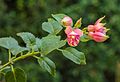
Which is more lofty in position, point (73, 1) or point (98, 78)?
point (73, 1)

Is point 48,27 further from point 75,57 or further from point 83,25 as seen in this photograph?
point 83,25

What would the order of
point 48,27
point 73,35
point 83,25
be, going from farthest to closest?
point 83,25 < point 48,27 < point 73,35

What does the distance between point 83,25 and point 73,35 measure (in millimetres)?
2336

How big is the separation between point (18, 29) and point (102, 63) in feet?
2.16

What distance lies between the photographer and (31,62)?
10.3 ft

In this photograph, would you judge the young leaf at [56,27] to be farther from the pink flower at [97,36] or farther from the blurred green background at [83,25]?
the blurred green background at [83,25]

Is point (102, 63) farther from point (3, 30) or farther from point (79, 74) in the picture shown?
point (3, 30)

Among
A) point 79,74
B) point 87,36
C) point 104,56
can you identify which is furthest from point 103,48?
point 87,36

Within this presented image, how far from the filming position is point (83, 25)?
3.17m

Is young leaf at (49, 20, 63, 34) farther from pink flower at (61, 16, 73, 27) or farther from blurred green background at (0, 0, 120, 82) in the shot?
blurred green background at (0, 0, 120, 82)

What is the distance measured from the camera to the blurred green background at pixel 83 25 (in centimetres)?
315

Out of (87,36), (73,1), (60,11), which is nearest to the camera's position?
(87,36)

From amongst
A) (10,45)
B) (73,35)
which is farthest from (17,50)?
(73,35)

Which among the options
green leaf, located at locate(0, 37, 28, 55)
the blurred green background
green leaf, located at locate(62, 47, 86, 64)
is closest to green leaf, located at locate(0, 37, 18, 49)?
green leaf, located at locate(0, 37, 28, 55)
